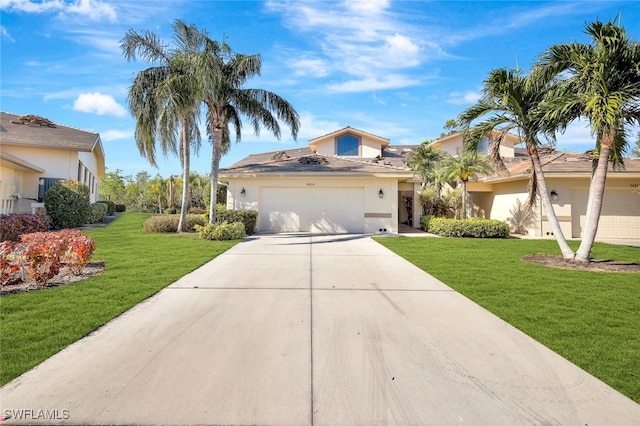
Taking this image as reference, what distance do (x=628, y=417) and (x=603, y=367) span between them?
797 millimetres

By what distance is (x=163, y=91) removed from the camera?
12266 millimetres

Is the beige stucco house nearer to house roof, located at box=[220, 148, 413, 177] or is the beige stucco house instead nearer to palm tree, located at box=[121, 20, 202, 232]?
house roof, located at box=[220, 148, 413, 177]

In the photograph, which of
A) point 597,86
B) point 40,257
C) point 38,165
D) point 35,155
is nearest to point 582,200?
point 597,86

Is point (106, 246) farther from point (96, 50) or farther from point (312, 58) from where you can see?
point (312, 58)

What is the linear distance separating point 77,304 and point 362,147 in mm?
22174

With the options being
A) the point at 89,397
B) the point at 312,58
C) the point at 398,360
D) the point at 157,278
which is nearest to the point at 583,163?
the point at 312,58

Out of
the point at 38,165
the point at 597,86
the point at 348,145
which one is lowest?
the point at 38,165

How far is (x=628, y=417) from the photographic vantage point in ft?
7.83

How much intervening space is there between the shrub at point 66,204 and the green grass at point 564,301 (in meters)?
14.7

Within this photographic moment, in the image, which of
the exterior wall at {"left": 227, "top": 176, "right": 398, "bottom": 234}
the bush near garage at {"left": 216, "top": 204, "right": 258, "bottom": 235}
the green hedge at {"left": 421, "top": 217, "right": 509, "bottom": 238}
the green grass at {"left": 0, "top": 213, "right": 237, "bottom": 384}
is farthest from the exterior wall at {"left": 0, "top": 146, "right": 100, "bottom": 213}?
the green hedge at {"left": 421, "top": 217, "right": 509, "bottom": 238}

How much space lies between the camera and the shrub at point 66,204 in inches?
553

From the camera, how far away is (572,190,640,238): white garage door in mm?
14633

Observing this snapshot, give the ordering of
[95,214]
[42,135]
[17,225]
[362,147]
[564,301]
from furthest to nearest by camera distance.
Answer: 1. [362,147]
2. [95,214]
3. [42,135]
4. [17,225]
5. [564,301]

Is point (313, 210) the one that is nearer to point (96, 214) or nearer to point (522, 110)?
point (522, 110)
